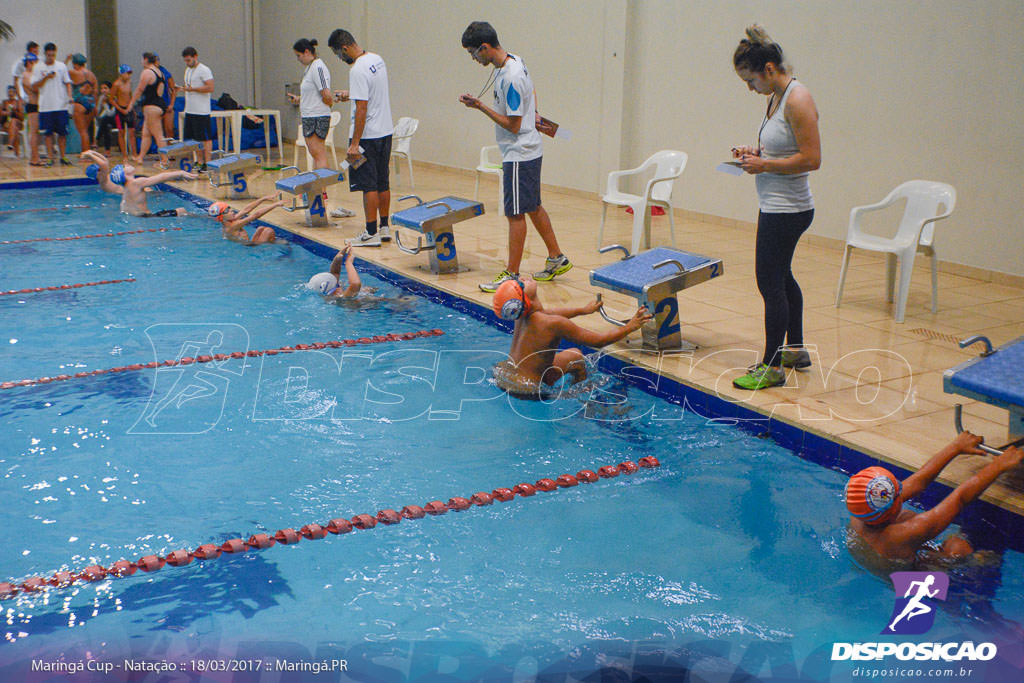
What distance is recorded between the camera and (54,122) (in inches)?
544

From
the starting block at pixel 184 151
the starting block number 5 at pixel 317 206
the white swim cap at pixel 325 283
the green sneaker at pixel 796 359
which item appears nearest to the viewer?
the green sneaker at pixel 796 359

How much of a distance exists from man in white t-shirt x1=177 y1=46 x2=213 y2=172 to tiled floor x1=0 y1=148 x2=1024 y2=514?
13.6ft

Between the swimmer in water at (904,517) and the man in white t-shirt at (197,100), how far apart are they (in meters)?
11.9

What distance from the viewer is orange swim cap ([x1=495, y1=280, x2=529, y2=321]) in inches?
182

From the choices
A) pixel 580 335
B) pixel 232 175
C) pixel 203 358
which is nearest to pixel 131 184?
pixel 232 175

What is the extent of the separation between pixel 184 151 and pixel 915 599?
11.9m

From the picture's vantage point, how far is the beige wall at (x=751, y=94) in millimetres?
7051

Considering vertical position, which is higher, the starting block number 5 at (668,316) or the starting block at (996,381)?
the starting block at (996,381)

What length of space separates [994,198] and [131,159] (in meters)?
12.6

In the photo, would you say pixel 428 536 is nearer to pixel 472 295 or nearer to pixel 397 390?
pixel 397 390

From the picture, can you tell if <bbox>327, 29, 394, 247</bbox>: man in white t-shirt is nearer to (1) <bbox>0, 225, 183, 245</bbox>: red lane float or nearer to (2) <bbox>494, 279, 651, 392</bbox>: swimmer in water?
(1) <bbox>0, 225, 183, 245</bbox>: red lane float

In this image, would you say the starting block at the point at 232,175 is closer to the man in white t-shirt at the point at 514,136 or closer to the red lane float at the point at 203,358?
the man in white t-shirt at the point at 514,136

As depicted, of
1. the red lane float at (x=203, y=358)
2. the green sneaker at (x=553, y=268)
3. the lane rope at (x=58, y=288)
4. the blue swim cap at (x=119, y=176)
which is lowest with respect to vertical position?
the red lane float at (x=203, y=358)

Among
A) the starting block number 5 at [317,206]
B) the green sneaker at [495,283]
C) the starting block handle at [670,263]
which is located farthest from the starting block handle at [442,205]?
the starting block handle at [670,263]
